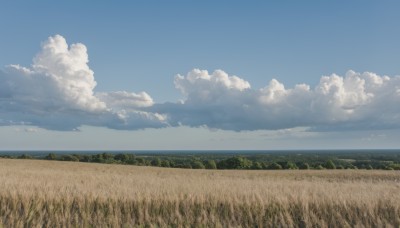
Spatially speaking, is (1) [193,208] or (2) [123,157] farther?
(2) [123,157]

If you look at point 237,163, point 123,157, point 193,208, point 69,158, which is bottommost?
point 193,208

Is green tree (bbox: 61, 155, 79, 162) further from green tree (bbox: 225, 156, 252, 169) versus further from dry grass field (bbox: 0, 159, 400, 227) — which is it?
dry grass field (bbox: 0, 159, 400, 227)

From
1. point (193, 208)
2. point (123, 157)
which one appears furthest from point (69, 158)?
point (193, 208)

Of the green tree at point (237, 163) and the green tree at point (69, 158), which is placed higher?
the green tree at point (69, 158)

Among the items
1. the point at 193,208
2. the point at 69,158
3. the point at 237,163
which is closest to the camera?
the point at 193,208

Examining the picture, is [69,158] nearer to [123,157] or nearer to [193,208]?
[123,157]

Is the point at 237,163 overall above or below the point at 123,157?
below

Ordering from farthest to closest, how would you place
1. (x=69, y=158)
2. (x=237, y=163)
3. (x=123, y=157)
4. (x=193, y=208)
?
(x=123, y=157)
(x=69, y=158)
(x=237, y=163)
(x=193, y=208)

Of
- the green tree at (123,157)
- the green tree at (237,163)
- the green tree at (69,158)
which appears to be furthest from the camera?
the green tree at (123,157)

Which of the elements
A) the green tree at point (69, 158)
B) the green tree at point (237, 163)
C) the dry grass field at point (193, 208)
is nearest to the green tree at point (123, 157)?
the green tree at point (69, 158)

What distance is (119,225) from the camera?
30.8 feet

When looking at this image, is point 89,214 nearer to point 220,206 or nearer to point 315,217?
point 220,206

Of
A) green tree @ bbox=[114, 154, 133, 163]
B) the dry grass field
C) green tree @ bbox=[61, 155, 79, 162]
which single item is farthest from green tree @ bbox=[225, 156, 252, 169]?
the dry grass field

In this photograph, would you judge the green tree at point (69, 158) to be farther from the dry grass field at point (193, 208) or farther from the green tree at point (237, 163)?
the dry grass field at point (193, 208)
